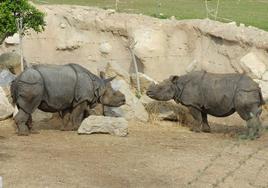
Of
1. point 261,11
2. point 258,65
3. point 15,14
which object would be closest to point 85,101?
point 15,14

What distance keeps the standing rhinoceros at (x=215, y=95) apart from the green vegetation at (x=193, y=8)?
8008 mm

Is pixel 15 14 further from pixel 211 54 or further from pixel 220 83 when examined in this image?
pixel 211 54

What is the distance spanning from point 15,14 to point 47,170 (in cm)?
732

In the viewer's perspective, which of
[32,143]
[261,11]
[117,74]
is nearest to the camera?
[32,143]

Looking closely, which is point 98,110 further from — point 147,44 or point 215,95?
point 147,44

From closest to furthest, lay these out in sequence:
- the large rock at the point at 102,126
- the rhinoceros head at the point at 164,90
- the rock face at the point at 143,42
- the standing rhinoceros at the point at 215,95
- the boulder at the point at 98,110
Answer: the large rock at the point at 102,126
the standing rhinoceros at the point at 215,95
the rhinoceros head at the point at 164,90
the boulder at the point at 98,110
the rock face at the point at 143,42

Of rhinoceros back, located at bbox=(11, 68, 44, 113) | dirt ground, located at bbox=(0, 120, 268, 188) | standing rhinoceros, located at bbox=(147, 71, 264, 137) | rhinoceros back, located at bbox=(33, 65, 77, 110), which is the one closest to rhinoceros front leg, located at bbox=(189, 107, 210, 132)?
standing rhinoceros, located at bbox=(147, 71, 264, 137)

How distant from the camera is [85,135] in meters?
15.4

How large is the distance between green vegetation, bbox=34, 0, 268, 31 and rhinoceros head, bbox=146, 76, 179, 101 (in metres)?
7.90

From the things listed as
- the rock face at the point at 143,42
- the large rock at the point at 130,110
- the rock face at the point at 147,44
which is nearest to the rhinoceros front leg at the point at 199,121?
the large rock at the point at 130,110

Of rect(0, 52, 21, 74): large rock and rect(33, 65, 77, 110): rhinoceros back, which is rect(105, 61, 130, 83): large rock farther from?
rect(33, 65, 77, 110): rhinoceros back

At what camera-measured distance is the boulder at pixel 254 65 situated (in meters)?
21.4

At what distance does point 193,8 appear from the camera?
29312 millimetres

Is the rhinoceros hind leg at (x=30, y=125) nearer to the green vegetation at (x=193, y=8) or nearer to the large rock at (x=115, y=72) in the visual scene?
the large rock at (x=115, y=72)
